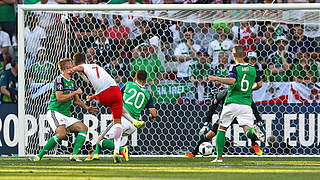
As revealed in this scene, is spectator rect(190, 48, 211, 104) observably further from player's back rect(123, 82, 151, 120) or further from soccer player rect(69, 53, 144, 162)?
soccer player rect(69, 53, 144, 162)

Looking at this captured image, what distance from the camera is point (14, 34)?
13.3 meters

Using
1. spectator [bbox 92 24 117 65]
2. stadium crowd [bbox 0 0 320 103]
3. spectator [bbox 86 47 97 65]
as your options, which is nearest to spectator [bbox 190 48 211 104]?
stadium crowd [bbox 0 0 320 103]

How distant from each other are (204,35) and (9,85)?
384 centimetres

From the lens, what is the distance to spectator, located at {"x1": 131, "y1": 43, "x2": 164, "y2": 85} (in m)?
11.2

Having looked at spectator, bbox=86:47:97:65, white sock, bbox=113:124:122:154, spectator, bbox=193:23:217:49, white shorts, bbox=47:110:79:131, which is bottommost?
white sock, bbox=113:124:122:154

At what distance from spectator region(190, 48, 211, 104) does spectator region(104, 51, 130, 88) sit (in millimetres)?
1160

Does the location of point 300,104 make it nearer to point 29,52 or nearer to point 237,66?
point 237,66

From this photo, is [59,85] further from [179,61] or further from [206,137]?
[179,61]

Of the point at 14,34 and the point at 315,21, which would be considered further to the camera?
the point at 14,34

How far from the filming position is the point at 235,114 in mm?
8695

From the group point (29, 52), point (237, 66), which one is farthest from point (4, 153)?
point (237, 66)

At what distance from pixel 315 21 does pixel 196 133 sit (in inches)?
110

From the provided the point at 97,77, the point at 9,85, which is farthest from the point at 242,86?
the point at 9,85

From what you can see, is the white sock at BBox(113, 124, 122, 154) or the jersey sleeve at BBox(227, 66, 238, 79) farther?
the white sock at BBox(113, 124, 122, 154)
